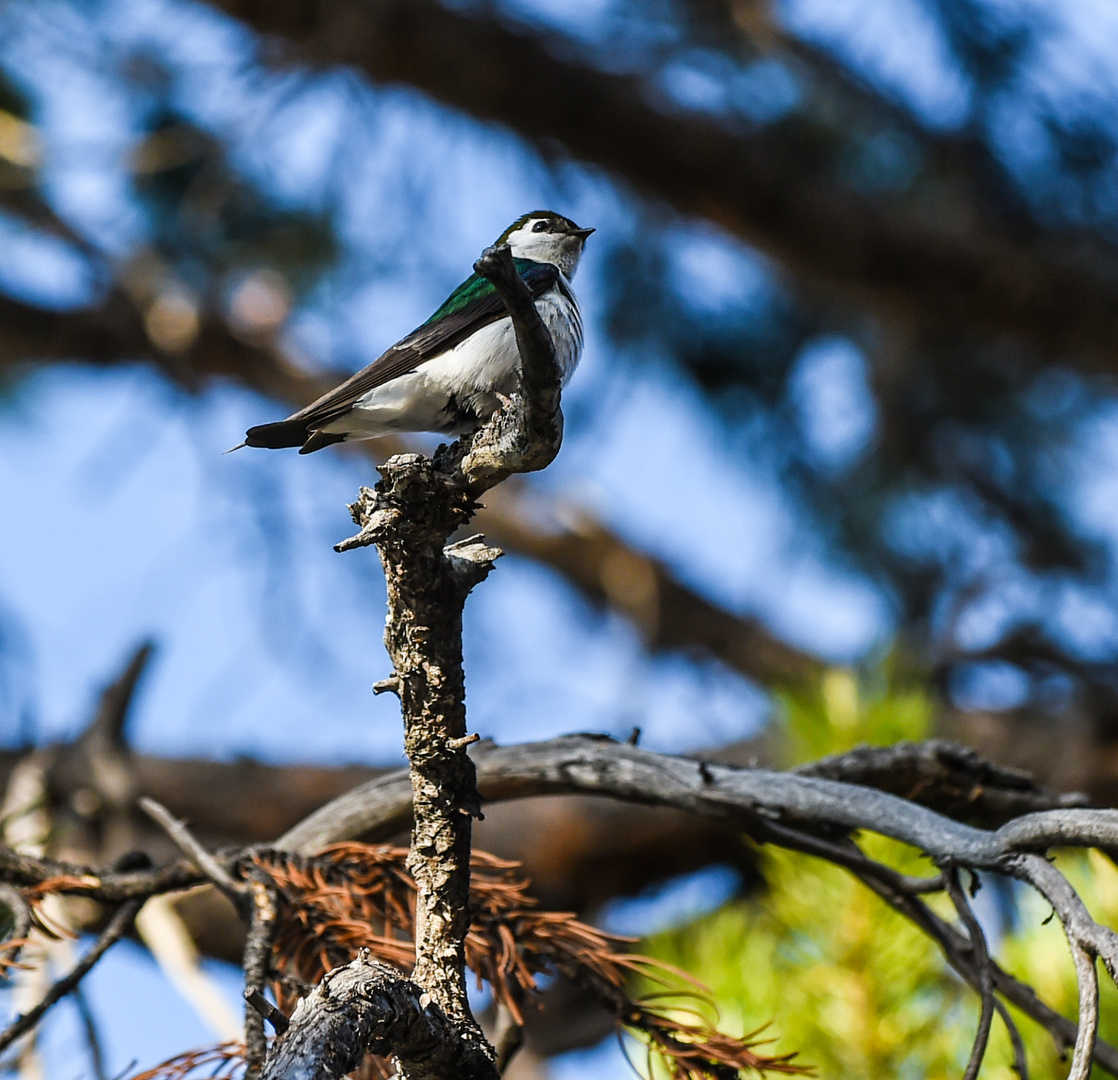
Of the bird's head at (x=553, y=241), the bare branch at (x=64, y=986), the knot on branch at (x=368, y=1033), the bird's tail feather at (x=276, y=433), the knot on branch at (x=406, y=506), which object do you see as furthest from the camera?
the bird's head at (x=553, y=241)

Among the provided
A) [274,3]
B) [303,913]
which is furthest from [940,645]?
[303,913]

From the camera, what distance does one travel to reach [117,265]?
508cm

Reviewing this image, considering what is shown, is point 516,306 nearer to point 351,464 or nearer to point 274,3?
point 274,3

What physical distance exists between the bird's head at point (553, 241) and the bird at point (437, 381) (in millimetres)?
626

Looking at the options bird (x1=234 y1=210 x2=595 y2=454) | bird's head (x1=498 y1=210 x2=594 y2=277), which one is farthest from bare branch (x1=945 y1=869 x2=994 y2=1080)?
bird's head (x1=498 y1=210 x2=594 y2=277)

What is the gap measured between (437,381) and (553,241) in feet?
2.76

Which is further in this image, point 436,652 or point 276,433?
point 276,433

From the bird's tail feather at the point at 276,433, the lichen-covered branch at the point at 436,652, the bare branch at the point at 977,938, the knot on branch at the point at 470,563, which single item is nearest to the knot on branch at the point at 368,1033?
the lichen-covered branch at the point at 436,652

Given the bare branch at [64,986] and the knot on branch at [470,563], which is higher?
the knot on branch at [470,563]

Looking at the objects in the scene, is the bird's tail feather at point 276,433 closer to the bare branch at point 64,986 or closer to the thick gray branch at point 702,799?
the thick gray branch at point 702,799

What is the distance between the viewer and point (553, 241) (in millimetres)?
2438

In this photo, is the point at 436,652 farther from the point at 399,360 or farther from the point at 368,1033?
the point at 399,360

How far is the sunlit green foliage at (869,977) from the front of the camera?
5.86 feet

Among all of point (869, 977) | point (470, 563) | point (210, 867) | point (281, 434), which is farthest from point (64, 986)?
point (869, 977)
